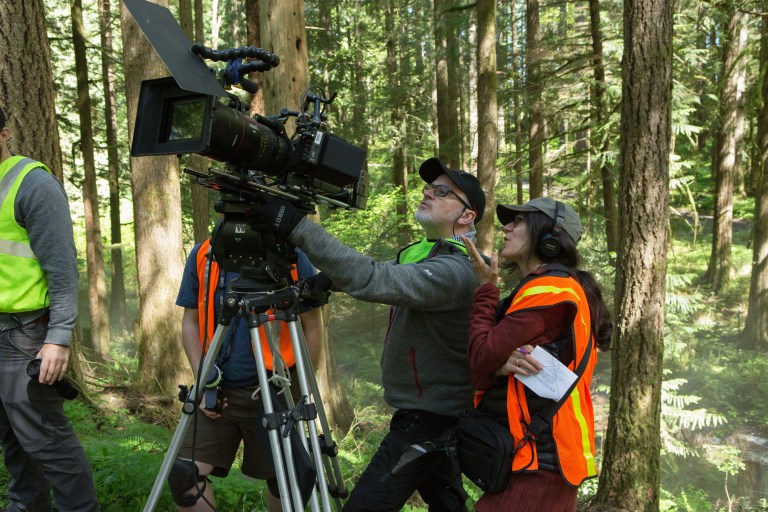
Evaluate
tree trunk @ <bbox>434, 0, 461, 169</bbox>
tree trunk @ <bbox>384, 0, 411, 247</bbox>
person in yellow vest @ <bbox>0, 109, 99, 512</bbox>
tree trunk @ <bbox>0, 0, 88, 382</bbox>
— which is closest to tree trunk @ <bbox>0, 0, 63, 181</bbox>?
tree trunk @ <bbox>0, 0, 88, 382</bbox>

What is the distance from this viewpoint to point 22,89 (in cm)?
378

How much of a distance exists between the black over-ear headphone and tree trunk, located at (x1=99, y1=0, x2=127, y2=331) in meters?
12.3

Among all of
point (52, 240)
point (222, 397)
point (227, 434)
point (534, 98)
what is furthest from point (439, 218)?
point (534, 98)

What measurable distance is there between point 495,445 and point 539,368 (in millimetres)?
369

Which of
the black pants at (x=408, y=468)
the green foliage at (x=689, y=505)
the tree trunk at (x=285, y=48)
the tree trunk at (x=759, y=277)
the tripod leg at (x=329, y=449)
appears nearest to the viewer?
the tripod leg at (x=329, y=449)

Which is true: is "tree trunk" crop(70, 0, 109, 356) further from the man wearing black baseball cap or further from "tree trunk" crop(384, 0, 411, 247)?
the man wearing black baseball cap

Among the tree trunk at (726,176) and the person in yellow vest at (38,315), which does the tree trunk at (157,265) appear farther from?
the tree trunk at (726,176)

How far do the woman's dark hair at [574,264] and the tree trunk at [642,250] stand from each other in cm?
255

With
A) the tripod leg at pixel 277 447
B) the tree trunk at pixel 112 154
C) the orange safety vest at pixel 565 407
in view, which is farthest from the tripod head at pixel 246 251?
the tree trunk at pixel 112 154

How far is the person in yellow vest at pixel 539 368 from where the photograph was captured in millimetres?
2381

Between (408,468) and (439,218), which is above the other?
(439,218)

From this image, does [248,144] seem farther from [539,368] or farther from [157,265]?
[157,265]

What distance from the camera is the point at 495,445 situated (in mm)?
2389

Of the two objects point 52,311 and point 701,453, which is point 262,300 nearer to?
point 52,311
